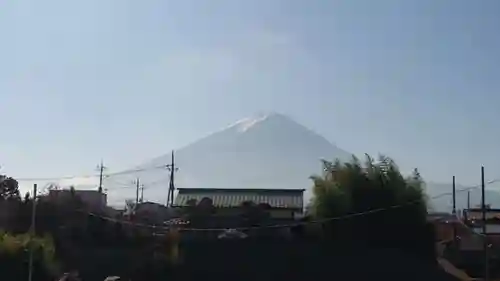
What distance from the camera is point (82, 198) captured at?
44.2 meters

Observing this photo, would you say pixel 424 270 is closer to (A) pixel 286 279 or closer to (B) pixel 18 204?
(A) pixel 286 279

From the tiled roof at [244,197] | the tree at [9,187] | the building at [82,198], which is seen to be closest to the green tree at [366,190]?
the tiled roof at [244,197]

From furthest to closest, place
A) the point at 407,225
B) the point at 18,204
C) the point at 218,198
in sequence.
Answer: the point at 218,198
the point at 18,204
the point at 407,225

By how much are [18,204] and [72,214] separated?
8.72ft

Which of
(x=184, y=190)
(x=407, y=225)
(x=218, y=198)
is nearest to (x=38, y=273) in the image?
(x=407, y=225)

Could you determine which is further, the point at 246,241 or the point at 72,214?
the point at 72,214

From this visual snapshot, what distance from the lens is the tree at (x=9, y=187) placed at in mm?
36094

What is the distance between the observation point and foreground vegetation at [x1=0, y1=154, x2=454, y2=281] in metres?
27.0

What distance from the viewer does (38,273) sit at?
2258 cm

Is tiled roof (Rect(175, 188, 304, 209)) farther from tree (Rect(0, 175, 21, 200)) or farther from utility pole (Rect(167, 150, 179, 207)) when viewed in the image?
tree (Rect(0, 175, 21, 200))

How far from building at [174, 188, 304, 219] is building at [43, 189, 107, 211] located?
4.73m

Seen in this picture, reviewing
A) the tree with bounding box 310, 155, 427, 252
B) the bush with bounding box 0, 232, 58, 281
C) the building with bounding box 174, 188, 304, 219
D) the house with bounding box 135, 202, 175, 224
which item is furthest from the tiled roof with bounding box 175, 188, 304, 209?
the bush with bounding box 0, 232, 58, 281

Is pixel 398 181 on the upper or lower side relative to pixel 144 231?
upper

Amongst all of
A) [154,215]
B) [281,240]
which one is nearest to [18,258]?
[281,240]
